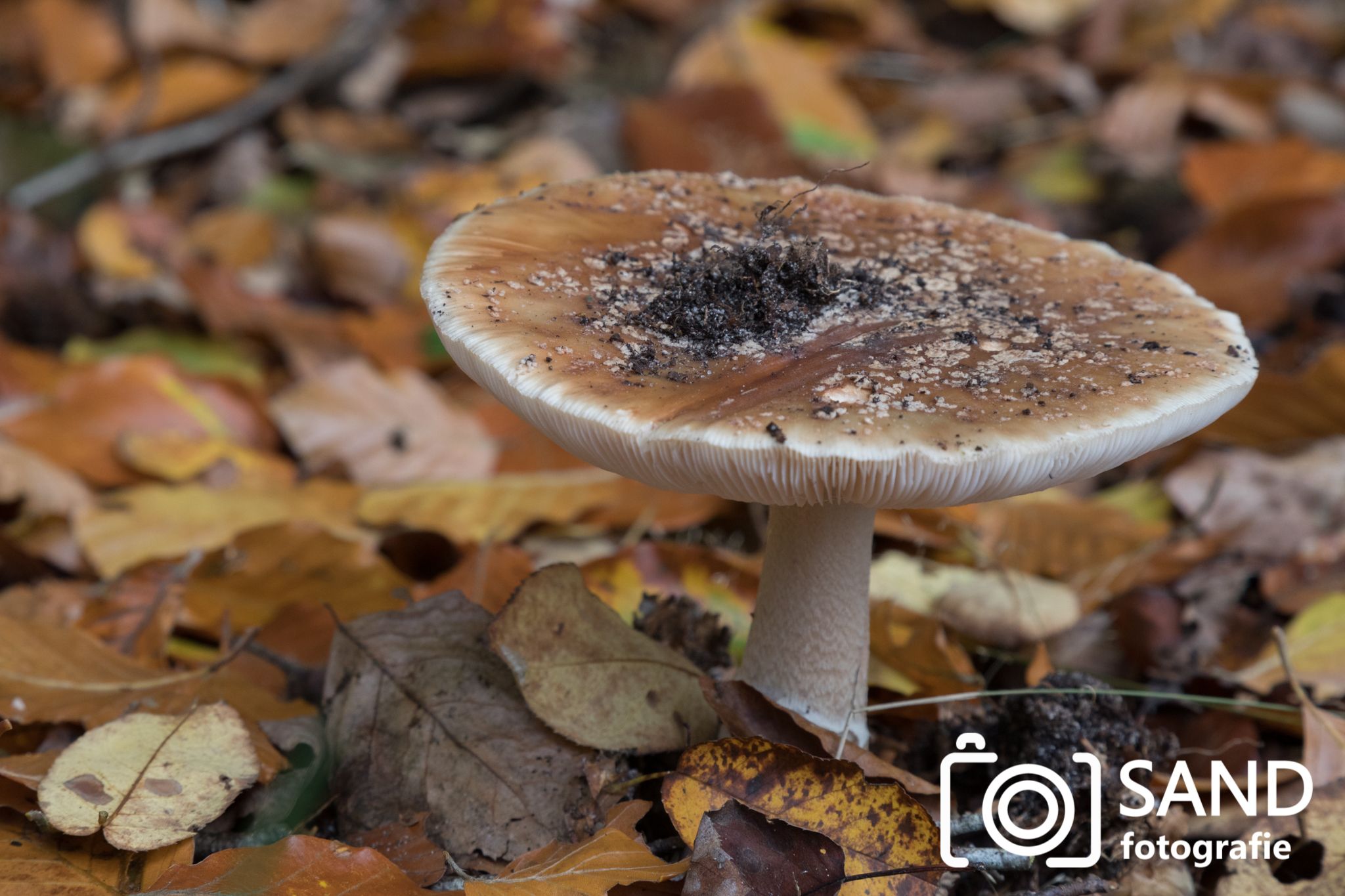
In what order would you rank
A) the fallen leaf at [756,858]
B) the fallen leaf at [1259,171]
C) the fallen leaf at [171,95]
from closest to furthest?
the fallen leaf at [756,858], the fallen leaf at [1259,171], the fallen leaf at [171,95]

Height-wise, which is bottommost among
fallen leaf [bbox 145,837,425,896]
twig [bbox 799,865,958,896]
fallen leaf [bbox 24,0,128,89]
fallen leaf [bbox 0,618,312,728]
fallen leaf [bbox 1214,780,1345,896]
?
fallen leaf [bbox 1214,780,1345,896]

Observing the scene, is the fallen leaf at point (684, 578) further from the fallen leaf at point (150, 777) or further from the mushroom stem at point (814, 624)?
the fallen leaf at point (150, 777)

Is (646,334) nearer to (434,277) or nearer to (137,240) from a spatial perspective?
(434,277)

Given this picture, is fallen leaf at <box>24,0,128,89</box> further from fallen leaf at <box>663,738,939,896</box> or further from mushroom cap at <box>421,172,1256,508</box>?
fallen leaf at <box>663,738,939,896</box>

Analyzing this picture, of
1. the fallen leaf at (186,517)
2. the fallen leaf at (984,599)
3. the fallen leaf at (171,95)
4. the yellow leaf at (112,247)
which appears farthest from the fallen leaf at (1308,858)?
the fallen leaf at (171,95)

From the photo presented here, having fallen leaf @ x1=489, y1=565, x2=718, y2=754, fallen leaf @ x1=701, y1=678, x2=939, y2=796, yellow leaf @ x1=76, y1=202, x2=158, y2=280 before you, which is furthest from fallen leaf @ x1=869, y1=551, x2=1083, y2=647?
yellow leaf @ x1=76, y1=202, x2=158, y2=280

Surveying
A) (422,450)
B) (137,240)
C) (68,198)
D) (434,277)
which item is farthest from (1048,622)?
(68,198)
